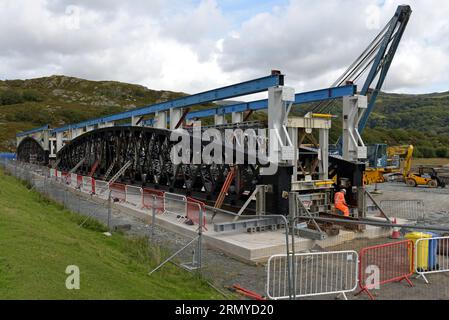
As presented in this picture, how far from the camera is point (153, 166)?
20.7m

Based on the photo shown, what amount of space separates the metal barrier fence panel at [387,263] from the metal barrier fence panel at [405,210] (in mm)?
9298

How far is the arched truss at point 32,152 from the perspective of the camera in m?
40.5

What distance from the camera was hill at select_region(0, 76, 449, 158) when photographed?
80.3 metres

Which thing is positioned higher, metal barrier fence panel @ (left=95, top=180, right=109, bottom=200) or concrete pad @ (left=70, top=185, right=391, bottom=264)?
metal barrier fence panel @ (left=95, top=180, right=109, bottom=200)

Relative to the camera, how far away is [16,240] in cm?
712

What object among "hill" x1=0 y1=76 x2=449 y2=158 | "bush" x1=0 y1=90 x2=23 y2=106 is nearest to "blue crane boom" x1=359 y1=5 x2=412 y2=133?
"hill" x1=0 y1=76 x2=449 y2=158

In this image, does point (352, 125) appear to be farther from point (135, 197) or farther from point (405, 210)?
point (135, 197)

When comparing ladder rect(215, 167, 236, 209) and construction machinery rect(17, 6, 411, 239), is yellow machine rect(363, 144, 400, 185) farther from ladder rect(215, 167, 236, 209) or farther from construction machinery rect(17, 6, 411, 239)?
ladder rect(215, 167, 236, 209)

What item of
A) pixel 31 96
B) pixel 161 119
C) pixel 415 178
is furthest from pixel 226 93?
pixel 31 96

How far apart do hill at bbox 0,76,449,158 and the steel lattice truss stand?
47.5 m

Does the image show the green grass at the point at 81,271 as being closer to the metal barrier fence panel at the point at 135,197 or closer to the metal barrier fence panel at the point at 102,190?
the metal barrier fence panel at the point at 135,197

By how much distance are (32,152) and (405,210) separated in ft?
137

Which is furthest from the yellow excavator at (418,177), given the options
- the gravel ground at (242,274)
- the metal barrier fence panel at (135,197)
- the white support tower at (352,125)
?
the metal barrier fence panel at (135,197)

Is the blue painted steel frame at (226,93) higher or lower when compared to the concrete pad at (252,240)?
higher
